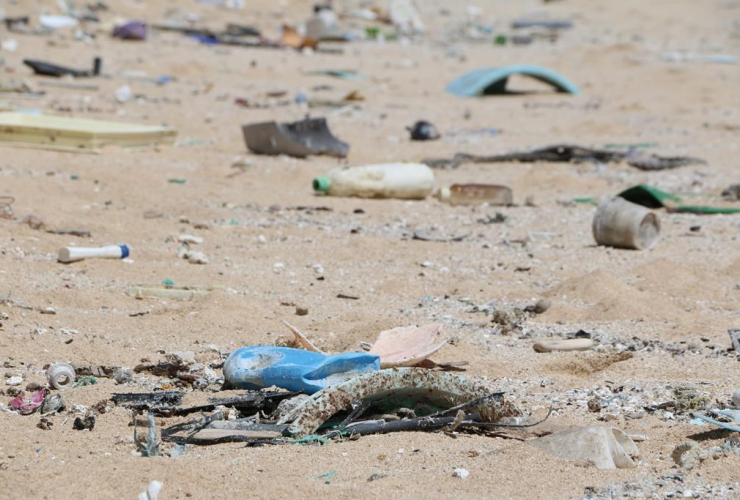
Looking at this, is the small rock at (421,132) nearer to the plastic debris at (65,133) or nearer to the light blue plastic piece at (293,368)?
the plastic debris at (65,133)

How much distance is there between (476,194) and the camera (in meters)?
7.02

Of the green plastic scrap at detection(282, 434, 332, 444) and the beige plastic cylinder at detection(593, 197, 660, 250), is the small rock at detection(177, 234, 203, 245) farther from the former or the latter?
the green plastic scrap at detection(282, 434, 332, 444)

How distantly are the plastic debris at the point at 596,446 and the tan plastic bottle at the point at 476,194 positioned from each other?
159 inches

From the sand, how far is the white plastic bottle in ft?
0.38

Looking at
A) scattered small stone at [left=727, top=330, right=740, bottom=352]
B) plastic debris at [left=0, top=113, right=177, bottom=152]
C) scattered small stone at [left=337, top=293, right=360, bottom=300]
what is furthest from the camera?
plastic debris at [left=0, top=113, right=177, bottom=152]

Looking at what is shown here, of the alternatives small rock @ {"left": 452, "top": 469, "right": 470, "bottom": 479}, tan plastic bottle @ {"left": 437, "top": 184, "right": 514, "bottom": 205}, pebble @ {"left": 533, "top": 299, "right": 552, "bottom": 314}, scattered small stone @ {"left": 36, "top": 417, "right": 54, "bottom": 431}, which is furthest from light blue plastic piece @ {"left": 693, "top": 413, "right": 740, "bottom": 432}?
tan plastic bottle @ {"left": 437, "top": 184, "right": 514, "bottom": 205}

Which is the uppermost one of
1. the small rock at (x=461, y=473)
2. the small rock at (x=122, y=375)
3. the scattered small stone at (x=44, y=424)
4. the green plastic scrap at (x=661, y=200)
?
the green plastic scrap at (x=661, y=200)

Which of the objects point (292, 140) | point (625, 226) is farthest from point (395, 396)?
point (292, 140)

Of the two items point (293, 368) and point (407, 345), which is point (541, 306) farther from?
point (293, 368)

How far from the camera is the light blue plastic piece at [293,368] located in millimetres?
3402

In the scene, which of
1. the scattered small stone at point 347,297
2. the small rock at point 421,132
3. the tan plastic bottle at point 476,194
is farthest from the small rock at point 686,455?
the small rock at point 421,132

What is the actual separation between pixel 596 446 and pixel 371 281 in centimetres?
224

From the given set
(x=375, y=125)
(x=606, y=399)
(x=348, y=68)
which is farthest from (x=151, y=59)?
(x=606, y=399)

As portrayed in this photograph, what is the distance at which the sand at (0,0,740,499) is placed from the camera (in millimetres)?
2895
